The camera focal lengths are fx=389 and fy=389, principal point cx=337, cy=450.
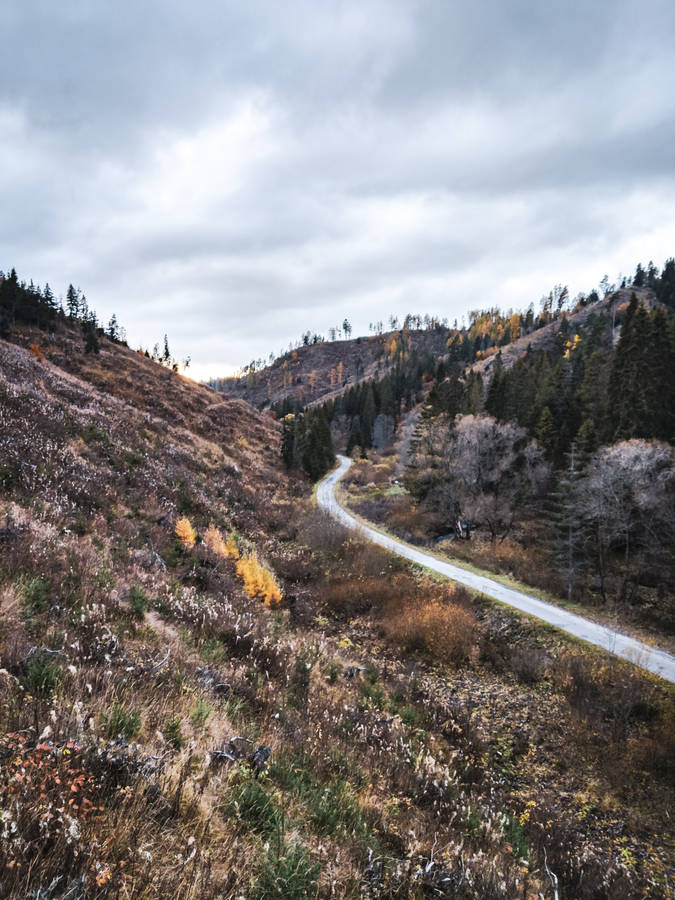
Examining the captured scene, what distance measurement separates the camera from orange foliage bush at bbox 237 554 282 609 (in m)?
13.1

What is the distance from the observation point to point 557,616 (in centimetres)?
1570

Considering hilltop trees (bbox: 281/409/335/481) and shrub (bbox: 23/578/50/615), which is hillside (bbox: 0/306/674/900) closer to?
shrub (bbox: 23/578/50/615)

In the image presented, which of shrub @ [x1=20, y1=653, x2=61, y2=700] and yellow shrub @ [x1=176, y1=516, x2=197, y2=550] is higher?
shrub @ [x1=20, y1=653, x2=61, y2=700]

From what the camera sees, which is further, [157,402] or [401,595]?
[157,402]

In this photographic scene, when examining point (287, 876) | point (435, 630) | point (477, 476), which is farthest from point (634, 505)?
point (287, 876)

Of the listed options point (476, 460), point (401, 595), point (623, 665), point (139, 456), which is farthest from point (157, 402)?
point (623, 665)

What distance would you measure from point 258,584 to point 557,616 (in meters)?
12.0

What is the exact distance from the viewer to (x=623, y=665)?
11938 mm

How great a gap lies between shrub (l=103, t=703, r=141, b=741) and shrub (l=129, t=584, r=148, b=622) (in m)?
3.47

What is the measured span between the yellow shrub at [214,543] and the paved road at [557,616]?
1160 cm

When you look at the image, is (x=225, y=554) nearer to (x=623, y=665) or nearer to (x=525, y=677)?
(x=525, y=677)

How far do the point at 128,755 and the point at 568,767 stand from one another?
32.8 feet

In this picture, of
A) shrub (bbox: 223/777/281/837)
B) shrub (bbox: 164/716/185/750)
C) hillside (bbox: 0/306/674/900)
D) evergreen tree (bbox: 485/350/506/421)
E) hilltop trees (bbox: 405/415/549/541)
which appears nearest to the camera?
hillside (bbox: 0/306/674/900)

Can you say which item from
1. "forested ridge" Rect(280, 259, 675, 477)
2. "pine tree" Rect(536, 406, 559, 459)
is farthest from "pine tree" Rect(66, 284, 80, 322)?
"pine tree" Rect(536, 406, 559, 459)
